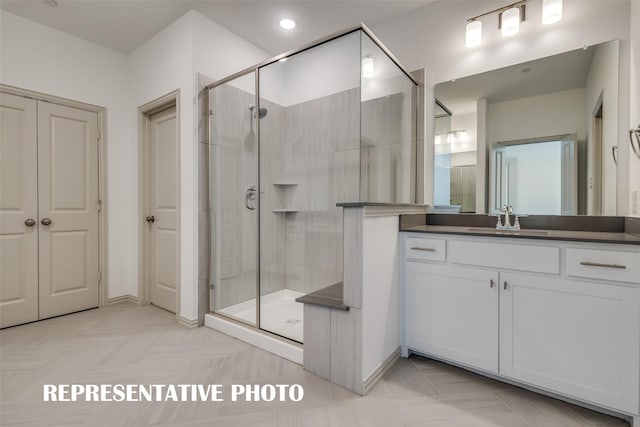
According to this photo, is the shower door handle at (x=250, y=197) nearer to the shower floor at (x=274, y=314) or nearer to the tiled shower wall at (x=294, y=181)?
the tiled shower wall at (x=294, y=181)

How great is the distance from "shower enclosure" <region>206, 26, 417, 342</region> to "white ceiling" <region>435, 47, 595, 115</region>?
335 mm

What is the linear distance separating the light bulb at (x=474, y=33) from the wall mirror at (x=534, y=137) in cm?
24

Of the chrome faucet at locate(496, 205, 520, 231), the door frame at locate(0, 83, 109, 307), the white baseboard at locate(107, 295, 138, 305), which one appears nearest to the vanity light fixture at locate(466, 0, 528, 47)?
the chrome faucet at locate(496, 205, 520, 231)

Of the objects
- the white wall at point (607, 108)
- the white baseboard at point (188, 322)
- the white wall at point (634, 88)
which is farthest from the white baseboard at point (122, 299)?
the white wall at point (634, 88)

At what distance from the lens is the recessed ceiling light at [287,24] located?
9.06ft

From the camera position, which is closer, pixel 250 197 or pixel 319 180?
pixel 250 197

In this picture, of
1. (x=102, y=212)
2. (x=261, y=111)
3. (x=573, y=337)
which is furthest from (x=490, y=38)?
(x=102, y=212)

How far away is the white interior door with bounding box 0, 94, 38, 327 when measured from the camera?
2.56 m

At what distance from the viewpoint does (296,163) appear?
321cm

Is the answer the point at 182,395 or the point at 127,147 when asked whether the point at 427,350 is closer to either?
the point at 182,395

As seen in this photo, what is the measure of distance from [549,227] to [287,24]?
274 centimetres

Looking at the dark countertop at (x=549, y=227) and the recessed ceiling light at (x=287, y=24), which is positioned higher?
the recessed ceiling light at (x=287, y=24)

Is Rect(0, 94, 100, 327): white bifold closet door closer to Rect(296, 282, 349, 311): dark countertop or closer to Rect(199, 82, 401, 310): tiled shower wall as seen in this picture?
Rect(199, 82, 401, 310): tiled shower wall

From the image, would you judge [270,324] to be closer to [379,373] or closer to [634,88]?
[379,373]
